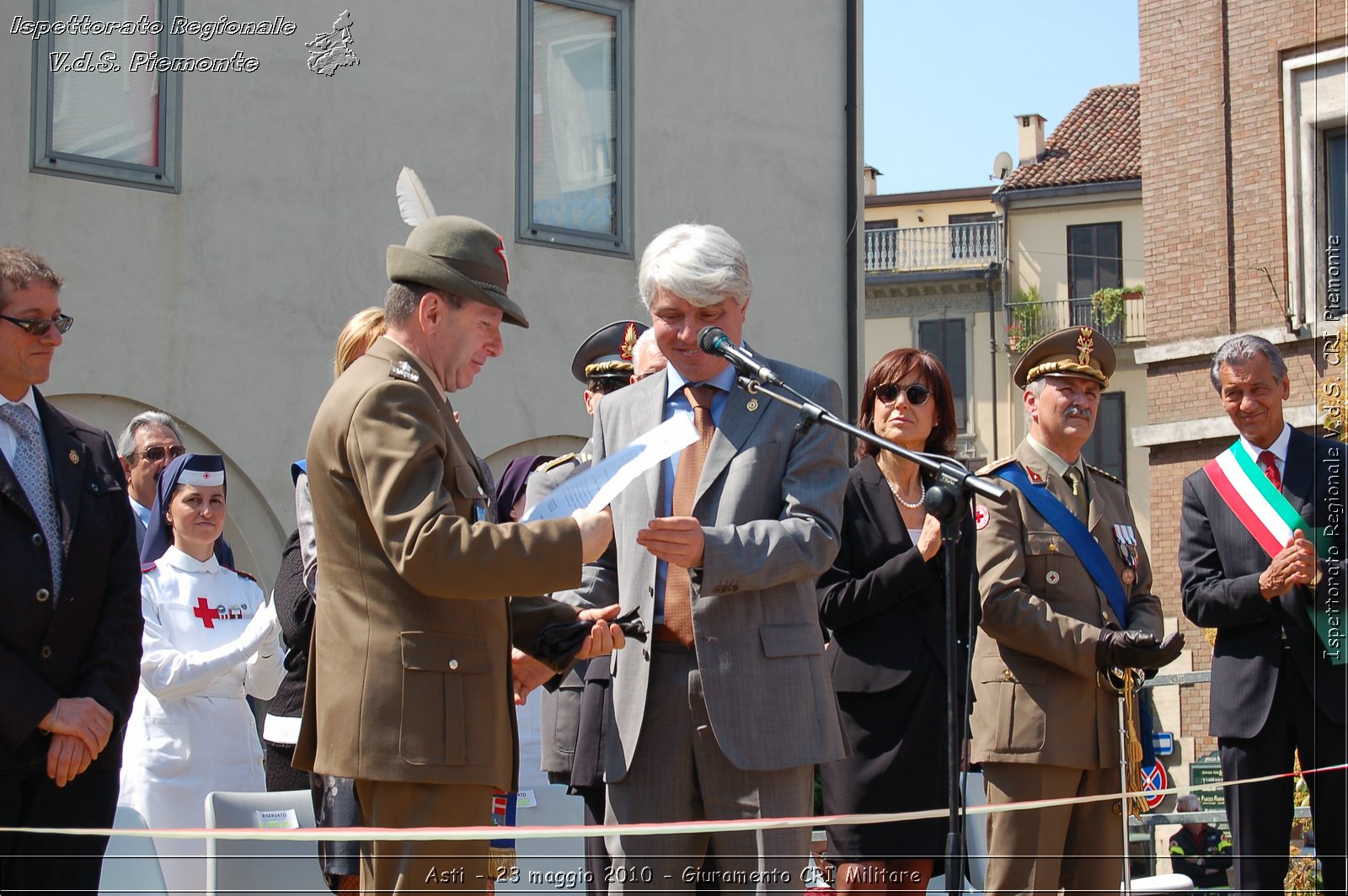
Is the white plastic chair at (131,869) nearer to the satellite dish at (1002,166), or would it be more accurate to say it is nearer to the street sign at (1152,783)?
the street sign at (1152,783)

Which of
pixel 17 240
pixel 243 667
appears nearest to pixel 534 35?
pixel 17 240

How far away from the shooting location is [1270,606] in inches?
246

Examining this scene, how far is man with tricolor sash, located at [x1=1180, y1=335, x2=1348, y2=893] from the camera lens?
6113 millimetres

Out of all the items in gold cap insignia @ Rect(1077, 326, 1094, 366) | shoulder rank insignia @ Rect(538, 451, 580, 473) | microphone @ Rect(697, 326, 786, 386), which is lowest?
shoulder rank insignia @ Rect(538, 451, 580, 473)

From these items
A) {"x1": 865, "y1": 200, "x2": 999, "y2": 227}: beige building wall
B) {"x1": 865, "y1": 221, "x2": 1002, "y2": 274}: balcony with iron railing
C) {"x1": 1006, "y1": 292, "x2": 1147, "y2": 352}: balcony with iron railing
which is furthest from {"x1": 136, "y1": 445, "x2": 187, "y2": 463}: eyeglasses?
{"x1": 865, "y1": 200, "x2": 999, "y2": 227}: beige building wall

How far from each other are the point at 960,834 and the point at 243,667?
3.61 metres

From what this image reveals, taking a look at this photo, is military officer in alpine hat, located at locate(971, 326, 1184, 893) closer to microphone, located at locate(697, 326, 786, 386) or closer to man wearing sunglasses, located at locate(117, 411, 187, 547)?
microphone, located at locate(697, 326, 786, 386)

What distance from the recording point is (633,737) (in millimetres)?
4266

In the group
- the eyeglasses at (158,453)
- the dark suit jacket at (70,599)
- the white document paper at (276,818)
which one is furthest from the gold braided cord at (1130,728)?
the eyeglasses at (158,453)

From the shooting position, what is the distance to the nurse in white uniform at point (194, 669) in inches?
253

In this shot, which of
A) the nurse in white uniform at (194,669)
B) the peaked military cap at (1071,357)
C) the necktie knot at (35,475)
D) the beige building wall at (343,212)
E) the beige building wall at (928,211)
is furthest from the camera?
the beige building wall at (928,211)

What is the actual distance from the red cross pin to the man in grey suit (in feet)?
8.65

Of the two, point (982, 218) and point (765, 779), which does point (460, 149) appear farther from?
point (982, 218)

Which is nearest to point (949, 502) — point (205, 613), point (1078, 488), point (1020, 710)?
point (1020, 710)
